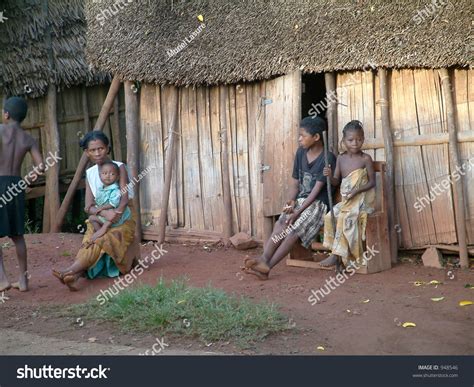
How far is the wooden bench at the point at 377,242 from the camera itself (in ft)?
25.2

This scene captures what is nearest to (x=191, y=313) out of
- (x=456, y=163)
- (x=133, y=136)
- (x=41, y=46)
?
(x=456, y=163)

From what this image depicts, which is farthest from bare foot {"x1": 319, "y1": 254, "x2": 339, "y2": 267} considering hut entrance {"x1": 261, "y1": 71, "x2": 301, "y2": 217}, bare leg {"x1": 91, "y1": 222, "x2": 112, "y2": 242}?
bare leg {"x1": 91, "y1": 222, "x2": 112, "y2": 242}

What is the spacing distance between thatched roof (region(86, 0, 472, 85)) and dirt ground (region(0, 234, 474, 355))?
2039 mm

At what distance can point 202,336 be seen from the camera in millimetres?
5707

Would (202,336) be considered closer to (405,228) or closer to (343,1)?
(405,228)

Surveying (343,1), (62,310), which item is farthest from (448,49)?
(62,310)

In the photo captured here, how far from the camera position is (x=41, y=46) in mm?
11570

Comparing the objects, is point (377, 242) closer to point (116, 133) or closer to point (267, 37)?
point (267, 37)

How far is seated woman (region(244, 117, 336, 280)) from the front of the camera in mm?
7559

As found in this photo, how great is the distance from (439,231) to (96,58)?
181 inches

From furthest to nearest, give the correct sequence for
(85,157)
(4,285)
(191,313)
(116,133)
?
(116,133), (85,157), (4,285), (191,313)

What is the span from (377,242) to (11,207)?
329cm

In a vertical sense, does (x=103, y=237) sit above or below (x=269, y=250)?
above
